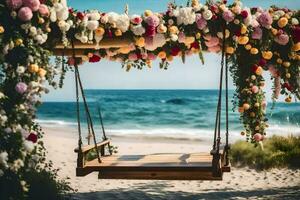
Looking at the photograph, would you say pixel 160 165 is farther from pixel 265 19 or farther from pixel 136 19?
pixel 265 19

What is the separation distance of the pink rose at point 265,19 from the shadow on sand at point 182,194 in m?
3.90

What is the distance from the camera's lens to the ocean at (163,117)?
103 feet

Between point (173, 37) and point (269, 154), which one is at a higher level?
point (173, 37)

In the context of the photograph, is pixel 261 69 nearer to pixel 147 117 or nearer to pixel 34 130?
pixel 34 130

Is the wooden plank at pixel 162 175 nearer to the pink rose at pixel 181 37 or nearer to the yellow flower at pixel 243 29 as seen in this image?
the pink rose at pixel 181 37

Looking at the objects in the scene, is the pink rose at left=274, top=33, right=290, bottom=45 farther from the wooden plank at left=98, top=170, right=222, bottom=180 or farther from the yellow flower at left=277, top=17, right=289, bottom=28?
the wooden plank at left=98, top=170, right=222, bottom=180

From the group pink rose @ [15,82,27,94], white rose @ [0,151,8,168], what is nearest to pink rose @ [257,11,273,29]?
pink rose @ [15,82,27,94]

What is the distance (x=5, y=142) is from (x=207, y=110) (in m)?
38.6

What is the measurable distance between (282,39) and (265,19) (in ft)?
1.16

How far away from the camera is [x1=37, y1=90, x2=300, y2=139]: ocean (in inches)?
1233

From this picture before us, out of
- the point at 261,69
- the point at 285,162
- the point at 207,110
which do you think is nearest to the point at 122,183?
the point at 285,162

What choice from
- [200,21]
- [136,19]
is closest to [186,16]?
[200,21]

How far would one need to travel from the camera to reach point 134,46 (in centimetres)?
665

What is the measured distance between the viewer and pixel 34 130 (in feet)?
18.9
